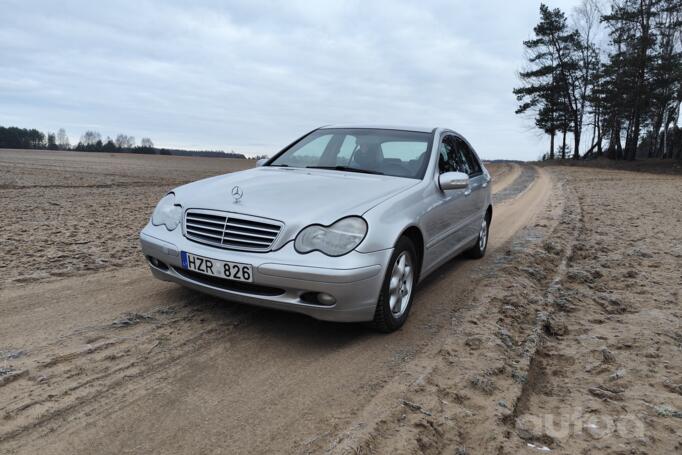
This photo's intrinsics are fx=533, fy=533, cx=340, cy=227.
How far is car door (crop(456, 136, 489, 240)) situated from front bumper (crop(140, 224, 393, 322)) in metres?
2.42

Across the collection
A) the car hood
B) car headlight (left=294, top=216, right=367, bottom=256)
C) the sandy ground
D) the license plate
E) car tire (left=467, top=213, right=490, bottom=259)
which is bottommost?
the sandy ground

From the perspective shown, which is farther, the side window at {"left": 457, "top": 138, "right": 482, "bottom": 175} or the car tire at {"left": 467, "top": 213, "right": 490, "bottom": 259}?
the car tire at {"left": 467, "top": 213, "right": 490, "bottom": 259}

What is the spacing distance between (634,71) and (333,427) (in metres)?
38.4

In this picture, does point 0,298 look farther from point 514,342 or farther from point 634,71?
point 634,71

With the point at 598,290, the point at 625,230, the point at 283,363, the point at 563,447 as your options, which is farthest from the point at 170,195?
the point at 625,230

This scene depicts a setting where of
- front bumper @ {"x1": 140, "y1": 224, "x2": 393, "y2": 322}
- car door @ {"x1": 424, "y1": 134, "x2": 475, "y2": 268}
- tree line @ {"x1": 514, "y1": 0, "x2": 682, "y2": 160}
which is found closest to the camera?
front bumper @ {"x1": 140, "y1": 224, "x2": 393, "y2": 322}

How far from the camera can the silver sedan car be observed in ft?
11.3

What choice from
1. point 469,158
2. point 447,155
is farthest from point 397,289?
point 469,158

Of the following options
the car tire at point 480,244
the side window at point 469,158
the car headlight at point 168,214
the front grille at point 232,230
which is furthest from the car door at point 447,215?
the car headlight at point 168,214

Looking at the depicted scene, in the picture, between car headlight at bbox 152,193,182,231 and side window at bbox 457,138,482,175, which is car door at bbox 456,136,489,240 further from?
car headlight at bbox 152,193,182,231

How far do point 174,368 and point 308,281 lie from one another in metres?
0.94

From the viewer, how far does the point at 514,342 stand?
384 cm

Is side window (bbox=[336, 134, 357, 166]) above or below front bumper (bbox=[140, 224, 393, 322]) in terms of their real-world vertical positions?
above

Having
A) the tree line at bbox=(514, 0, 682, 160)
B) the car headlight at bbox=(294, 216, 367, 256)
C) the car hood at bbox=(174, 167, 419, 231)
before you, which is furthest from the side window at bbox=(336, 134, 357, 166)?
the tree line at bbox=(514, 0, 682, 160)
